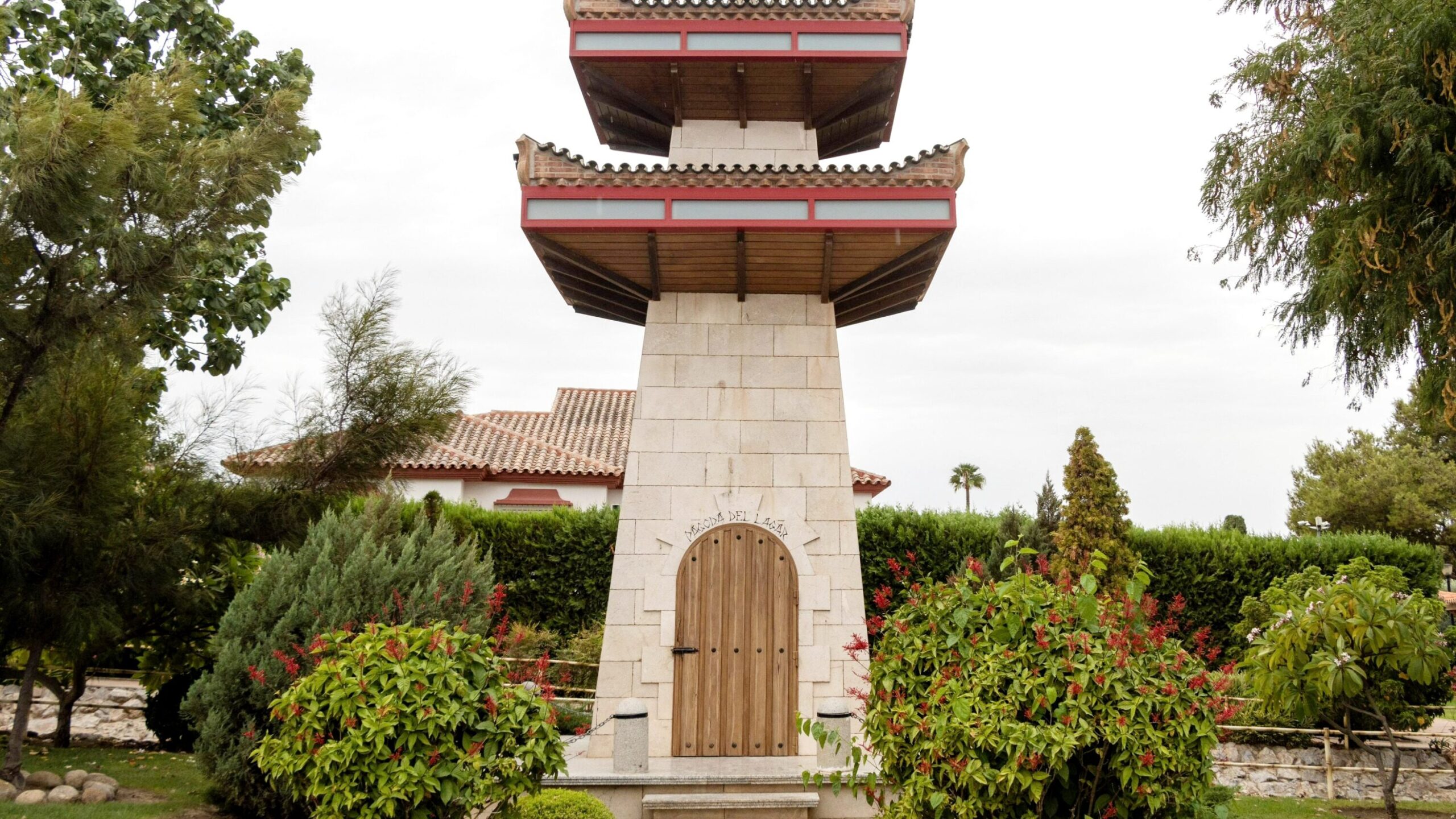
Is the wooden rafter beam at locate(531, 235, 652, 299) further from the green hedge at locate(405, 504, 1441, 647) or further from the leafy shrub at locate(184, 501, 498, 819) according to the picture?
the green hedge at locate(405, 504, 1441, 647)

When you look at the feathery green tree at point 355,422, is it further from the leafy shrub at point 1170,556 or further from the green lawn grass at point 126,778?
the leafy shrub at point 1170,556

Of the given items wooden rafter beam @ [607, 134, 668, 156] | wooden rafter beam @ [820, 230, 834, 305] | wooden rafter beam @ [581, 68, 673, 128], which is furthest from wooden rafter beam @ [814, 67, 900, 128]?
wooden rafter beam @ [820, 230, 834, 305]

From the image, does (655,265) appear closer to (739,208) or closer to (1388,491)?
(739,208)

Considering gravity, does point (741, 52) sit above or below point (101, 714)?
above

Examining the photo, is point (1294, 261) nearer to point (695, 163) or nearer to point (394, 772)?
A: point (695, 163)

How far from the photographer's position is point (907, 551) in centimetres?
1841

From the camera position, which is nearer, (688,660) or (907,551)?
(688,660)

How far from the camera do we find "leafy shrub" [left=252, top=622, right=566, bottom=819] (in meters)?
5.59

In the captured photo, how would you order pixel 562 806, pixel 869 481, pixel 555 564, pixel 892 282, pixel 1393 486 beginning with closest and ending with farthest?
pixel 562 806, pixel 892 282, pixel 555 564, pixel 869 481, pixel 1393 486

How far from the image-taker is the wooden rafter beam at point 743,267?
32.0ft

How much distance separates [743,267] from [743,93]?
2.22 metres

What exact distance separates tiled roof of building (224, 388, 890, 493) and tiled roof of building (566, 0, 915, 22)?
37.8ft

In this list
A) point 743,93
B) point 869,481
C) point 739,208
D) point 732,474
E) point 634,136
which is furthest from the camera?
point 869,481

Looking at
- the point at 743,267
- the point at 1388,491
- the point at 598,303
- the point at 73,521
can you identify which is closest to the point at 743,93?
the point at 743,267
